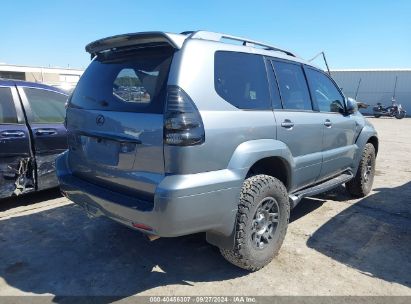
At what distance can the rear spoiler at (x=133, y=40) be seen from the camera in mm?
2854

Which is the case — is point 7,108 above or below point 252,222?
above

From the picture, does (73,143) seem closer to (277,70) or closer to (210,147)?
(210,147)

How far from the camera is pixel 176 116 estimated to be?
8.87 feet

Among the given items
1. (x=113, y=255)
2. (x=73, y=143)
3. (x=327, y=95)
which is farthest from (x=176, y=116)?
(x=327, y=95)

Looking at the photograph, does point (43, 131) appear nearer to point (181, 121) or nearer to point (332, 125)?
point (181, 121)

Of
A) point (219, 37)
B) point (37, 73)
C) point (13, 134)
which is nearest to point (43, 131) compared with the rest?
point (13, 134)

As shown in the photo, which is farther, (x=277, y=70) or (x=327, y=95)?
(x=327, y=95)

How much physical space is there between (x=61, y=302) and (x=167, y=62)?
6.61 ft

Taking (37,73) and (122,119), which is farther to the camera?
(37,73)

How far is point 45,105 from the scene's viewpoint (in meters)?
5.38

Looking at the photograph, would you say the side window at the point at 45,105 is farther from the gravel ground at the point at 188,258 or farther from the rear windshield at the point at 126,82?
the rear windshield at the point at 126,82

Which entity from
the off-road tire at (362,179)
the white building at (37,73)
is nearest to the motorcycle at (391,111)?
the off-road tire at (362,179)

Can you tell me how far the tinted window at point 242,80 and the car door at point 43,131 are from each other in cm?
304

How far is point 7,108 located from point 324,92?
13.2 ft
